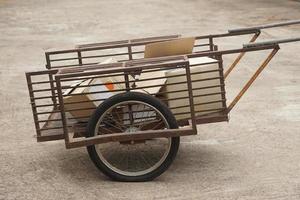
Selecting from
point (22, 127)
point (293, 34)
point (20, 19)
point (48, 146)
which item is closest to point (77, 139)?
point (48, 146)

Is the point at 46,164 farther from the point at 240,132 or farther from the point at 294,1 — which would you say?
the point at 294,1

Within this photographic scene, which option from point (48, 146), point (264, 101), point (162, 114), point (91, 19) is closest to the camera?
point (162, 114)

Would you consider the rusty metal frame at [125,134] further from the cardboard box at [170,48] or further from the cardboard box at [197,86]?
the cardboard box at [170,48]

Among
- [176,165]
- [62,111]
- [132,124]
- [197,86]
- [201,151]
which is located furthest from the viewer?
[201,151]

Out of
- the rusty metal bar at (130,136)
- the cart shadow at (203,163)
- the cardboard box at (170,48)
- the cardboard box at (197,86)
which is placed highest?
the cardboard box at (170,48)

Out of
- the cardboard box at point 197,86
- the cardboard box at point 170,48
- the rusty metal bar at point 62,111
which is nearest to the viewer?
the rusty metal bar at point 62,111

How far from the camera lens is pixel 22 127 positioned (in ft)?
20.4

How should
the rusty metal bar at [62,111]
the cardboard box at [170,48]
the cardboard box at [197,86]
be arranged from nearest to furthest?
the rusty metal bar at [62,111] → the cardboard box at [197,86] → the cardboard box at [170,48]

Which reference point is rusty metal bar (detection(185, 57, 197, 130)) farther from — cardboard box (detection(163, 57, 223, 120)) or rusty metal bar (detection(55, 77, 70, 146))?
rusty metal bar (detection(55, 77, 70, 146))

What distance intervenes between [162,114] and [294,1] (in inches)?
478

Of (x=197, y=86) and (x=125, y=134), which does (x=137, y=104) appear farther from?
(x=197, y=86)

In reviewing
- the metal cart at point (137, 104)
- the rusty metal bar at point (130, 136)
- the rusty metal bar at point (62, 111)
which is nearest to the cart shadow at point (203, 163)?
the metal cart at point (137, 104)

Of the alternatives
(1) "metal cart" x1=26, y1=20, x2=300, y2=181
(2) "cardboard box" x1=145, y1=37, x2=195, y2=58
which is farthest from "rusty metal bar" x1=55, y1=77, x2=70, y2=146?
(2) "cardboard box" x1=145, y1=37, x2=195, y2=58

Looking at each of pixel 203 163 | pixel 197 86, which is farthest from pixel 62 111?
pixel 203 163
